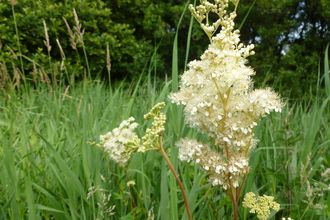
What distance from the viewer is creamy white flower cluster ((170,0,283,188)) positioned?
0.85 m

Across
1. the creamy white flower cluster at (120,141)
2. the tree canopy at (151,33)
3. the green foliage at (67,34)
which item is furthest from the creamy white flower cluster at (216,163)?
the tree canopy at (151,33)

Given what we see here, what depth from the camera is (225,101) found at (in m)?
0.88

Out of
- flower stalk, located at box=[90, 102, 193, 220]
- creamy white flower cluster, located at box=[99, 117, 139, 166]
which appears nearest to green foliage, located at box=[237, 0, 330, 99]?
creamy white flower cluster, located at box=[99, 117, 139, 166]

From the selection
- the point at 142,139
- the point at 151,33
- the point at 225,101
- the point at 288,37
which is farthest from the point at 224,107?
the point at 288,37

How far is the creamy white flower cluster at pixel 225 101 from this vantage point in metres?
0.85

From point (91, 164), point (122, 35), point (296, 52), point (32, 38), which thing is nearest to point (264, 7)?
point (296, 52)

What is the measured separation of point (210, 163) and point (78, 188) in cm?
79

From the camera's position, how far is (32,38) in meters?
6.68

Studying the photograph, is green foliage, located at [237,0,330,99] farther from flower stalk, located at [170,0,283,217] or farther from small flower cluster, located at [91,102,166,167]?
flower stalk, located at [170,0,283,217]

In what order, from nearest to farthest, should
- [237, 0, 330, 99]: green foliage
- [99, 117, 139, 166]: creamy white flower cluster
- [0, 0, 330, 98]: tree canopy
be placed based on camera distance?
[99, 117, 139, 166]: creamy white flower cluster, [0, 0, 330, 98]: tree canopy, [237, 0, 330, 99]: green foliage

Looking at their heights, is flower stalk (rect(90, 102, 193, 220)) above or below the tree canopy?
above

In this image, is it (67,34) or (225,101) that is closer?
(225,101)

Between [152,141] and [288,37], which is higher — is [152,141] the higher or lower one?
the higher one

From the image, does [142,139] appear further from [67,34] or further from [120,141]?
[67,34]
